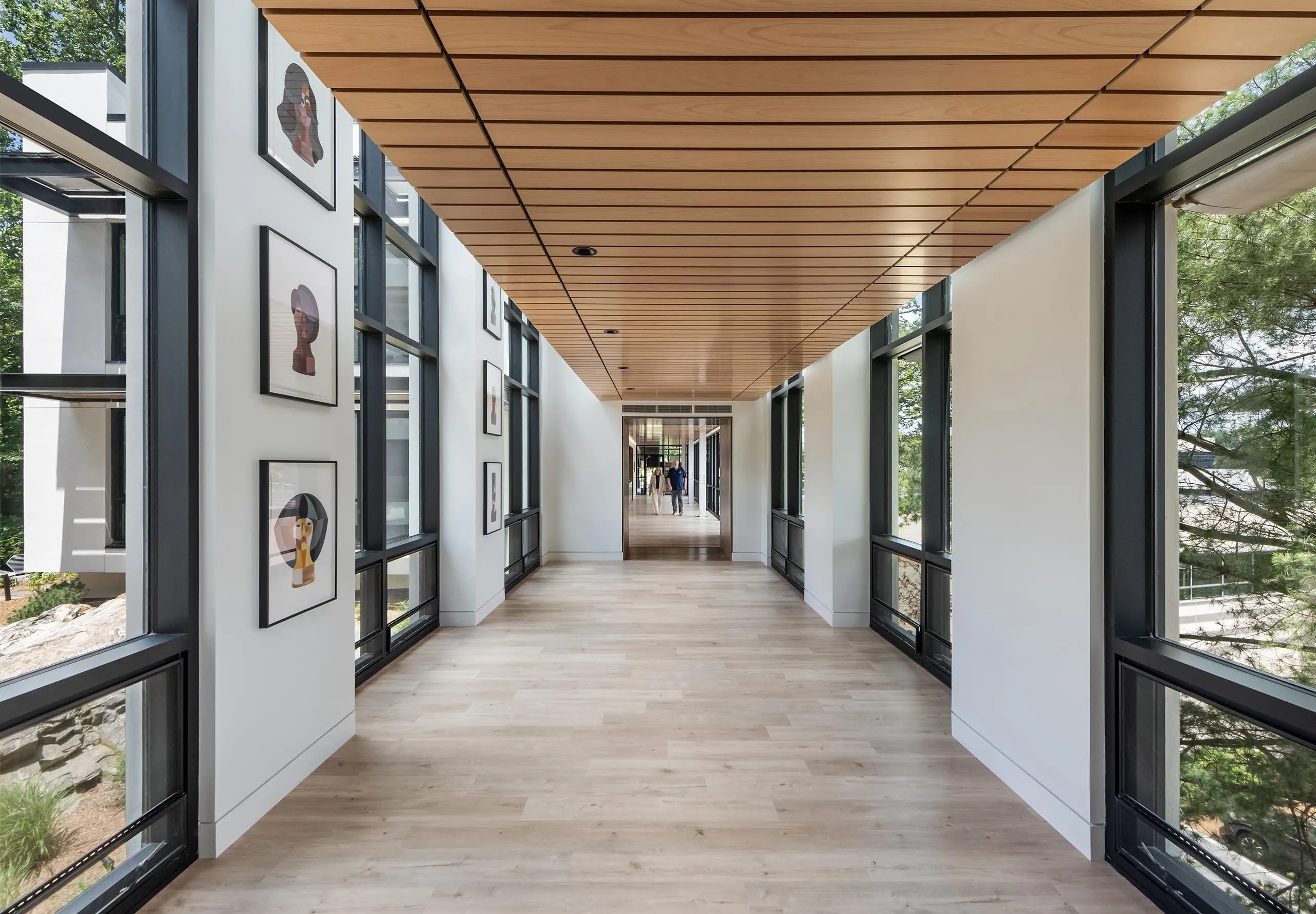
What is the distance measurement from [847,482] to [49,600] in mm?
5223

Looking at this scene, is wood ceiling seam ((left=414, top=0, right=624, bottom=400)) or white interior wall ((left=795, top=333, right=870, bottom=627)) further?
white interior wall ((left=795, top=333, right=870, bottom=627))

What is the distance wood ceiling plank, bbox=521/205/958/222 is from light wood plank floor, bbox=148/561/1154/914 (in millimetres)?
2350

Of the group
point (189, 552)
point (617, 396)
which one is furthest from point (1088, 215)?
point (617, 396)

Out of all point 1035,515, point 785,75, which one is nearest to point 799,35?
point 785,75

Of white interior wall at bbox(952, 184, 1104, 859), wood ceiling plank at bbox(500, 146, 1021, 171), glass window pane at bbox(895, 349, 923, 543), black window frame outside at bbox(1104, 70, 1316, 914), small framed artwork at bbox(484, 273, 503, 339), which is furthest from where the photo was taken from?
small framed artwork at bbox(484, 273, 503, 339)

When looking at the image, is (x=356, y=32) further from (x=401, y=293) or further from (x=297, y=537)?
(x=401, y=293)

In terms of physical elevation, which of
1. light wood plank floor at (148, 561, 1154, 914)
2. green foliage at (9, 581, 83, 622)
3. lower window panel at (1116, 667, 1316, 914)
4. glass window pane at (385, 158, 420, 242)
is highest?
glass window pane at (385, 158, 420, 242)

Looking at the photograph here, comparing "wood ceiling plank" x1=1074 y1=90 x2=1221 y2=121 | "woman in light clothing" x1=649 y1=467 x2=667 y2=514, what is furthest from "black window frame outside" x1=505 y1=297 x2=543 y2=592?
"woman in light clothing" x1=649 y1=467 x2=667 y2=514

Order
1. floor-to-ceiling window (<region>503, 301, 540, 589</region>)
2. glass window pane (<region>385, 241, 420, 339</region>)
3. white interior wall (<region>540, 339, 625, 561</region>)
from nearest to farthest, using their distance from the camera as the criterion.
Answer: glass window pane (<region>385, 241, 420, 339</region>), floor-to-ceiling window (<region>503, 301, 540, 589</region>), white interior wall (<region>540, 339, 625, 561</region>)

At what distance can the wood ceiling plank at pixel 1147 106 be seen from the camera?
1712mm

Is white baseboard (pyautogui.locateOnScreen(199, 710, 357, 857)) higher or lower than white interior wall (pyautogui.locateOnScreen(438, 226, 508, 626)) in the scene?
lower

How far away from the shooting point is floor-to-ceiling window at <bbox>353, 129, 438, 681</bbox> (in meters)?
4.69

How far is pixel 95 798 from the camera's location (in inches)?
83.1

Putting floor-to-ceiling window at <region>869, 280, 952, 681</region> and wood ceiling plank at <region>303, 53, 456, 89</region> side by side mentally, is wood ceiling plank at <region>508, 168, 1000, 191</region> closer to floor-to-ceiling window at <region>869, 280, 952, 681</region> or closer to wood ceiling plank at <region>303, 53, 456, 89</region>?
wood ceiling plank at <region>303, 53, 456, 89</region>
